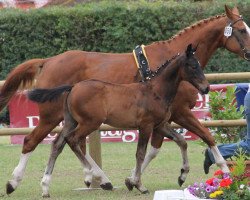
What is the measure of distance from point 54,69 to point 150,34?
9923 mm

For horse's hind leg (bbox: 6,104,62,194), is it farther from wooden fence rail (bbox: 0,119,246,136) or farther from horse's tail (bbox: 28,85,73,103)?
horse's tail (bbox: 28,85,73,103)

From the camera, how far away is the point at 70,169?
1402 centimetres

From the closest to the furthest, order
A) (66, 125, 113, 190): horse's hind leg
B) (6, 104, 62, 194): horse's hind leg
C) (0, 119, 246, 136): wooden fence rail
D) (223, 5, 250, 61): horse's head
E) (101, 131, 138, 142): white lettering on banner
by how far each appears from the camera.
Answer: (66, 125, 113, 190): horse's hind leg → (6, 104, 62, 194): horse's hind leg → (223, 5, 250, 61): horse's head → (0, 119, 246, 136): wooden fence rail → (101, 131, 138, 142): white lettering on banner

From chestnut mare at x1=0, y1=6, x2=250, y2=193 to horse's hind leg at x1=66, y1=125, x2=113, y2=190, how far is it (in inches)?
12.9

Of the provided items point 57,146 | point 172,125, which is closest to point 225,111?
point 172,125

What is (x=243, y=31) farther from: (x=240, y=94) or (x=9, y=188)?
(x=9, y=188)

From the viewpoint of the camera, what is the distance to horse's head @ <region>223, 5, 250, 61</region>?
11445mm

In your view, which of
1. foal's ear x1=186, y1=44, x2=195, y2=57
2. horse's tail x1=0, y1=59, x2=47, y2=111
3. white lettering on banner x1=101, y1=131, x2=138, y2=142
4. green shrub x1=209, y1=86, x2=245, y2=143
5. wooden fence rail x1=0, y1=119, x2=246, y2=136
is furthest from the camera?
white lettering on banner x1=101, y1=131, x2=138, y2=142

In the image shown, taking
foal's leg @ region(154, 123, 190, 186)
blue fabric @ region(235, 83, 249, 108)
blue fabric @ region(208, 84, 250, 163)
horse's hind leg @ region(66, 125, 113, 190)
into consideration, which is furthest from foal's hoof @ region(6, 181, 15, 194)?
blue fabric @ region(235, 83, 249, 108)

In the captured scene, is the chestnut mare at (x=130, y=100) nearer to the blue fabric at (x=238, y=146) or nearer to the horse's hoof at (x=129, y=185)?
the horse's hoof at (x=129, y=185)

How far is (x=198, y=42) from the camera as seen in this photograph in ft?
37.4

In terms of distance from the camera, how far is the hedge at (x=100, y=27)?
21266 millimetres

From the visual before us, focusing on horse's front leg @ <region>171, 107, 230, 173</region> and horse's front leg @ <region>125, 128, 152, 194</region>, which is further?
horse's front leg @ <region>171, 107, 230, 173</region>

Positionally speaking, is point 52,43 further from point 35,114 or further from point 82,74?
point 82,74
